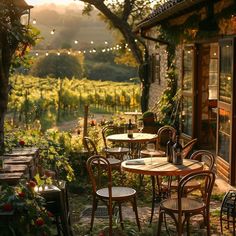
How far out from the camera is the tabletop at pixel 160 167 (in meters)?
5.11

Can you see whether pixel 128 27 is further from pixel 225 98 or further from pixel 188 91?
pixel 225 98

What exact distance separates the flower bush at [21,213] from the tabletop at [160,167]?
1.44m

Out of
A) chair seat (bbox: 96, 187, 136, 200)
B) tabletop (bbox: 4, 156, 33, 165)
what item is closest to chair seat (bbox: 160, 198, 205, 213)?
chair seat (bbox: 96, 187, 136, 200)

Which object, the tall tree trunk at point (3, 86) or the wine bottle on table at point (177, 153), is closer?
the wine bottle on table at point (177, 153)

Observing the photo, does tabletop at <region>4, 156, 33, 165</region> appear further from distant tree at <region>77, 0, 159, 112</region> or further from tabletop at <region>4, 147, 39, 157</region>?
distant tree at <region>77, 0, 159, 112</region>

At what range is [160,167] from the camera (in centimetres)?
529

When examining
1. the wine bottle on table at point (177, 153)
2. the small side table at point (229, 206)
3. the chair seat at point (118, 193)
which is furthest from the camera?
the wine bottle on table at point (177, 153)

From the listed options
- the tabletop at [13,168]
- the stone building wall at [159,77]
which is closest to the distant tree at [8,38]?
the tabletop at [13,168]

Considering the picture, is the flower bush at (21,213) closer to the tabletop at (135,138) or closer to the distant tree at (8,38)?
the distant tree at (8,38)

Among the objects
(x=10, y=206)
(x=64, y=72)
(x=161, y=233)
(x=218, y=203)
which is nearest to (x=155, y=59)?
(x=218, y=203)

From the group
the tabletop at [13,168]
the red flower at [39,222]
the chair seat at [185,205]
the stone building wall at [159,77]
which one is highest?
the stone building wall at [159,77]

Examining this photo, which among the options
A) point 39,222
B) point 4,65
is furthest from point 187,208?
point 4,65

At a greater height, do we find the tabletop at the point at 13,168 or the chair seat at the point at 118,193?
the tabletop at the point at 13,168

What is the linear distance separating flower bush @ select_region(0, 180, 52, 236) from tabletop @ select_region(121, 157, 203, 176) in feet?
4.74
